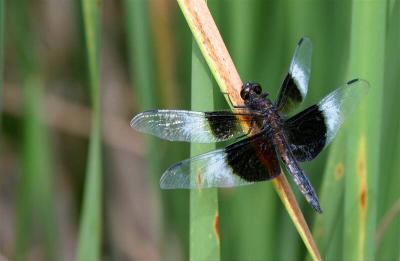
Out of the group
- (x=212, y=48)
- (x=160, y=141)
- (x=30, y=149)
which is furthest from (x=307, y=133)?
(x=30, y=149)

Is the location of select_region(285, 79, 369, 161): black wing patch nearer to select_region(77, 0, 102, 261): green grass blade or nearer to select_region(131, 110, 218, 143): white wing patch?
select_region(131, 110, 218, 143): white wing patch

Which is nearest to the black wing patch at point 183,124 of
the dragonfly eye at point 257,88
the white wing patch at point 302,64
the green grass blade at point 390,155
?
the dragonfly eye at point 257,88

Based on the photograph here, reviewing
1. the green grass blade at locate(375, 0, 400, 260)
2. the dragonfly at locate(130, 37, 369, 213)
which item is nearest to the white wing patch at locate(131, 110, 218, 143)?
the dragonfly at locate(130, 37, 369, 213)

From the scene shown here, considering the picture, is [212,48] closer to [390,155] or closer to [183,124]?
[183,124]

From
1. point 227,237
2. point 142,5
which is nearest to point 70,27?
point 142,5

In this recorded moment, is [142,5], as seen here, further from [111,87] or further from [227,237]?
[111,87]
